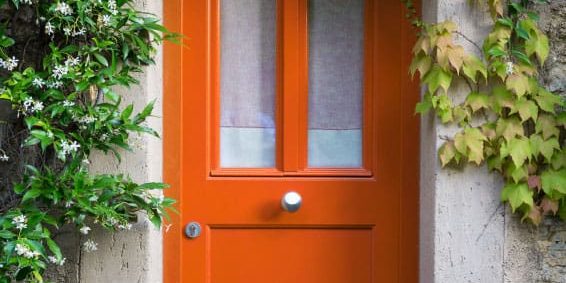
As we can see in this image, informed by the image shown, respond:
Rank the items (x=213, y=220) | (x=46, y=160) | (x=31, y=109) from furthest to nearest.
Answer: (x=213, y=220) < (x=46, y=160) < (x=31, y=109)

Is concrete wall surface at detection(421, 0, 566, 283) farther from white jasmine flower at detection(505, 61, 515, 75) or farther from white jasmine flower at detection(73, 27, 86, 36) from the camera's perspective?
white jasmine flower at detection(73, 27, 86, 36)

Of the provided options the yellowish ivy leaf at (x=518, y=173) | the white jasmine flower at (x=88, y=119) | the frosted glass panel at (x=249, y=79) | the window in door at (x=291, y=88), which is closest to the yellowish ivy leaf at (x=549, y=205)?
the yellowish ivy leaf at (x=518, y=173)

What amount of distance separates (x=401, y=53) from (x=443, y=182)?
57 cm

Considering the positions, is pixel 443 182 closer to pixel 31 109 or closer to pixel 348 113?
pixel 348 113

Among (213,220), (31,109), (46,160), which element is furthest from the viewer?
(213,220)

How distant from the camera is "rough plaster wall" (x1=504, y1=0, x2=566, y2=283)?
9.18 feet

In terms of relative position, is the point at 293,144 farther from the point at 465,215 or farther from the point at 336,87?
the point at 465,215

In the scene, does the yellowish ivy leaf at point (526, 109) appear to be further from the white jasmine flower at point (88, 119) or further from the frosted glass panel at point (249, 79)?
the white jasmine flower at point (88, 119)

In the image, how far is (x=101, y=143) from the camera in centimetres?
255

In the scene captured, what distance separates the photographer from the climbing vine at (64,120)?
241 cm

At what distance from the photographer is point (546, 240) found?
280cm

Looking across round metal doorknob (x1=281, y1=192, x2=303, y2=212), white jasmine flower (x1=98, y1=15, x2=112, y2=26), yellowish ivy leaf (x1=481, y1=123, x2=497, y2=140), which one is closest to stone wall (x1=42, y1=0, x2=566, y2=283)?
yellowish ivy leaf (x1=481, y1=123, x2=497, y2=140)

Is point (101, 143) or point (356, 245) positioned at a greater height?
point (101, 143)

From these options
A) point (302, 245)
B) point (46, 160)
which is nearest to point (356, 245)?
point (302, 245)
